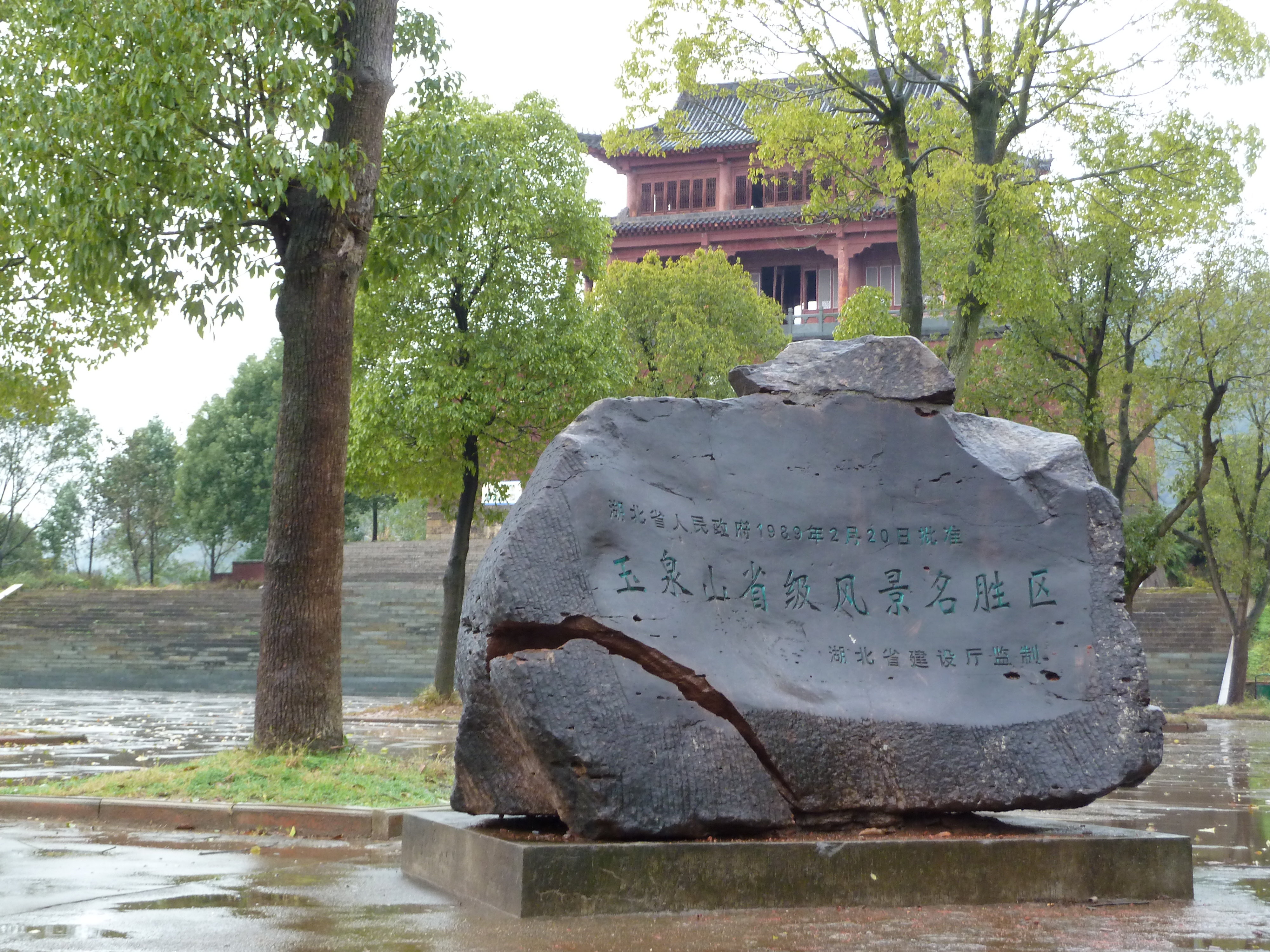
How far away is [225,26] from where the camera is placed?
286 inches

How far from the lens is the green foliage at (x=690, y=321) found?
21.8m

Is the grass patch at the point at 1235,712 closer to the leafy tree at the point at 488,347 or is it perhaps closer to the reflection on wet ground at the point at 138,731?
the leafy tree at the point at 488,347

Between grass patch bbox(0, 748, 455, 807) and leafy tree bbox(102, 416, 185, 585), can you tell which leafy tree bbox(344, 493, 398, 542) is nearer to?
leafy tree bbox(102, 416, 185, 585)

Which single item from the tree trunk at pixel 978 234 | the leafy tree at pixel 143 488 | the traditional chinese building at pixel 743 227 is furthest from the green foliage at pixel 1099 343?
the leafy tree at pixel 143 488

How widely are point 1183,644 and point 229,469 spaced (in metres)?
27.7

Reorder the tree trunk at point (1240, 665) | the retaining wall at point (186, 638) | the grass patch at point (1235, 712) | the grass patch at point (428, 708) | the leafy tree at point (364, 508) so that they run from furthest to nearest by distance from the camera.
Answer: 1. the leafy tree at point (364, 508)
2. the retaining wall at point (186, 638)
3. the tree trunk at point (1240, 665)
4. the grass patch at point (1235, 712)
5. the grass patch at point (428, 708)

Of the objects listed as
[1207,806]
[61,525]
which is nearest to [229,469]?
[61,525]

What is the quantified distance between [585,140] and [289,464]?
28.4 meters

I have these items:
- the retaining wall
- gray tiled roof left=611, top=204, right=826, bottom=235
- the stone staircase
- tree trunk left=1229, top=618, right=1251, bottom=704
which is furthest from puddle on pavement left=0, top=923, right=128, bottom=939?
gray tiled roof left=611, top=204, right=826, bottom=235

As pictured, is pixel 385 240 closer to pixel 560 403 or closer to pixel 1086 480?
pixel 1086 480

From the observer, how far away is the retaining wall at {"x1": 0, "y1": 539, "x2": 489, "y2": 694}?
2464 cm

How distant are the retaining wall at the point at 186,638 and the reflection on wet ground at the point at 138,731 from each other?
248 centimetres

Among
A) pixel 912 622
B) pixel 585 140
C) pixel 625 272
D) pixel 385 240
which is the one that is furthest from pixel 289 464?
pixel 585 140

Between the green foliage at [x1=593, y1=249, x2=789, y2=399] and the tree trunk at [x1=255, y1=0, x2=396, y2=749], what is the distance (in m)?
12.3
